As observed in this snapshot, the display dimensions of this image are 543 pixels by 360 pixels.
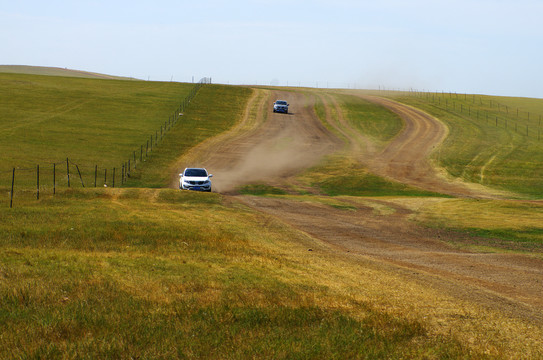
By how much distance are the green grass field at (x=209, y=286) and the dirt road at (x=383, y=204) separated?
4.55ft

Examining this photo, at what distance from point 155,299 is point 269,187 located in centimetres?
2924

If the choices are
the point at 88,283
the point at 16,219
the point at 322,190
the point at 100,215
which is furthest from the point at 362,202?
the point at 88,283

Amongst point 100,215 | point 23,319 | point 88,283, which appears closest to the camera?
point 23,319

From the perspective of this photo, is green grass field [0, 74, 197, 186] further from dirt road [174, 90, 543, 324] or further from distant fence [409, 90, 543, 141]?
distant fence [409, 90, 543, 141]

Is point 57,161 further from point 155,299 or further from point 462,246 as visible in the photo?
point 155,299

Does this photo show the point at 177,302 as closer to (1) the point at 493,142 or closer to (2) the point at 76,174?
(2) the point at 76,174

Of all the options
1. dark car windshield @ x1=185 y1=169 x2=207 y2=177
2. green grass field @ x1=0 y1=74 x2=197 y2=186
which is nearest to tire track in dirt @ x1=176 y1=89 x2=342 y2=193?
dark car windshield @ x1=185 y1=169 x2=207 y2=177

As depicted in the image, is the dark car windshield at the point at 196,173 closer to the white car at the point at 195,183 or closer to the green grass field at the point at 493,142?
the white car at the point at 195,183

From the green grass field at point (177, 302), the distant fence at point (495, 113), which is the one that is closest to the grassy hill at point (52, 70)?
the distant fence at point (495, 113)

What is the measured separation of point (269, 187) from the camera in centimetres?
3894

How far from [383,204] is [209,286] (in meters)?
22.1

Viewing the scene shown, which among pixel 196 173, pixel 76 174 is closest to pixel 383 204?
pixel 196 173

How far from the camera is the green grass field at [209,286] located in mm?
7859

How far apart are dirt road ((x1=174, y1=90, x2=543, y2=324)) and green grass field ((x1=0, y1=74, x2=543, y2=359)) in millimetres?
1386
